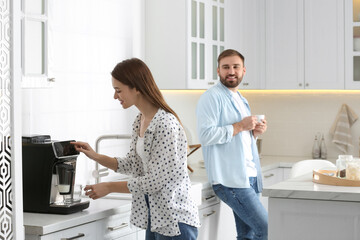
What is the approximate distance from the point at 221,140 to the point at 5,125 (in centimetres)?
181

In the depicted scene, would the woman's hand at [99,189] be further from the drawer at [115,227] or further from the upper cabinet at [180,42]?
the upper cabinet at [180,42]

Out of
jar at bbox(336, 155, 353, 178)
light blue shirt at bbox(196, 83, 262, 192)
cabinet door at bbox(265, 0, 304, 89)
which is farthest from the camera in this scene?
cabinet door at bbox(265, 0, 304, 89)

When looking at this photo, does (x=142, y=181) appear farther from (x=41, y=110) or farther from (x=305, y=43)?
(x=305, y=43)

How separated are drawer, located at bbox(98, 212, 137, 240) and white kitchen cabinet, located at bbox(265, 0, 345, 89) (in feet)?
8.61

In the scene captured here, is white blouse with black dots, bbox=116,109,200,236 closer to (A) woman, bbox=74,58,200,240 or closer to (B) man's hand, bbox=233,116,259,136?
(A) woman, bbox=74,58,200,240

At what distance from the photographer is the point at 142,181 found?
275 centimetres

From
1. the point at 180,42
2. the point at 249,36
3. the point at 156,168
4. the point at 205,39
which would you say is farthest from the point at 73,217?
the point at 249,36

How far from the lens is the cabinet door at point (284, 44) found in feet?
17.7

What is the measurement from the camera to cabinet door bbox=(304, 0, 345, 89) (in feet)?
17.2

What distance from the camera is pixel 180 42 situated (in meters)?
4.50

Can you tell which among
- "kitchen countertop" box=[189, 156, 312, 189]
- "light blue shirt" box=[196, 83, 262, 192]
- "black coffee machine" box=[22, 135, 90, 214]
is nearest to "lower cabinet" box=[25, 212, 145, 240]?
"black coffee machine" box=[22, 135, 90, 214]

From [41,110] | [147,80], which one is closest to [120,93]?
[147,80]

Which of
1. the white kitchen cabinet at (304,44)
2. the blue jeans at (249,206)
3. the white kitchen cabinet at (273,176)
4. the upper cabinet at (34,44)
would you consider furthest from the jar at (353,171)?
the white kitchen cabinet at (304,44)

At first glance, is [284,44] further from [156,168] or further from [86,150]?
[156,168]
